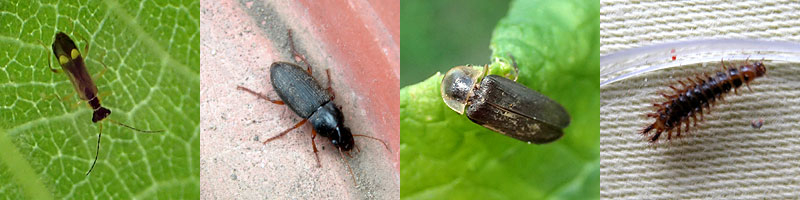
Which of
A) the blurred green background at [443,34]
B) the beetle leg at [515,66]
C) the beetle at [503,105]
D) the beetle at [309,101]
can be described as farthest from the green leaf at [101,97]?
the beetle leg at [515,66]

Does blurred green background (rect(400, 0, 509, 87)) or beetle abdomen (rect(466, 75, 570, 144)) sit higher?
blurred green background (rect(400, 0, 509, 87))

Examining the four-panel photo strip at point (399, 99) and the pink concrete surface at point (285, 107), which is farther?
the pink concrete surface at point (285, 107)

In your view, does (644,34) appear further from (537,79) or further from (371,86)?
(371,86)

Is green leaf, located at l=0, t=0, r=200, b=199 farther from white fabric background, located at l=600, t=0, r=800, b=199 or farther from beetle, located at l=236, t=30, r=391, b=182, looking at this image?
white fabric background, located at l=600, t=0, r=800, b=199

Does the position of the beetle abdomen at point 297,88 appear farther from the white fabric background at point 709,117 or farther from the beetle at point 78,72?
the white fabric background at point 709,117

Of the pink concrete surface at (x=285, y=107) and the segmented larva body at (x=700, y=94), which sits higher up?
the segmented larva body at (x=700, y=94)

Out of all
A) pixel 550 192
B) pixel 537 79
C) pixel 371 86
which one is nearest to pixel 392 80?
pixel 371 86

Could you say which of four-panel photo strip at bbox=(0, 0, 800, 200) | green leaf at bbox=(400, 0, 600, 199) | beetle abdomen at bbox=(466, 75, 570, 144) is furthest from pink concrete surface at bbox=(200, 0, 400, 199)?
beetle abdomen at bbox=(466, 75, 570, 144)
